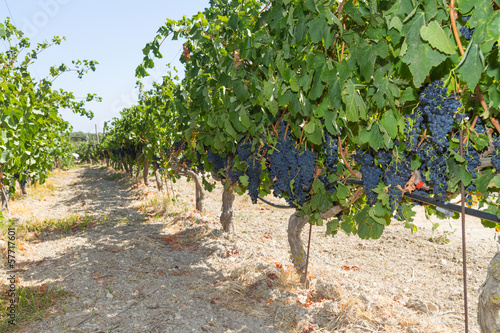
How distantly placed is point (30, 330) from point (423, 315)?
13.6 feet

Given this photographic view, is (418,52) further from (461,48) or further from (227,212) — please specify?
(227,212)

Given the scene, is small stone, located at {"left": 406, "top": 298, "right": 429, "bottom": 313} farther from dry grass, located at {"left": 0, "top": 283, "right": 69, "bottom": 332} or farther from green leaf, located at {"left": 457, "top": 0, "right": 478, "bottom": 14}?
dry grass, located at {"left": 0, "top": 283, "right": 69, "bottom": 332}

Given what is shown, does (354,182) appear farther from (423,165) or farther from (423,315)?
(423,315)

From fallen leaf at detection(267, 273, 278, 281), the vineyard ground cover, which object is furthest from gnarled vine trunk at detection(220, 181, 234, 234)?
fallen leaf at detection(267, 273, 278, 281)

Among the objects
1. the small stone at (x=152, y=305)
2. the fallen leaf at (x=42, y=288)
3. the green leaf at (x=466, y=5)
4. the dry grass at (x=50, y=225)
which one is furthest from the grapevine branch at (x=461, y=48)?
the dry grass at (x=50, y=225)

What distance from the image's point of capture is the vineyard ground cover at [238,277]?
11.6ft

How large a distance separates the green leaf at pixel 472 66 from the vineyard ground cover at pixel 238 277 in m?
2.91

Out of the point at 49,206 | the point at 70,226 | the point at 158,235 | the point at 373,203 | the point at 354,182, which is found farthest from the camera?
the point at 49,206

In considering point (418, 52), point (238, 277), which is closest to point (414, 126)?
point (418, 52)

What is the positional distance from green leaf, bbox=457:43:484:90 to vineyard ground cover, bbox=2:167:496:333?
2.91m

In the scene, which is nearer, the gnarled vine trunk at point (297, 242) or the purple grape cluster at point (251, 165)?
the purple grape cluster at point (251, 165)

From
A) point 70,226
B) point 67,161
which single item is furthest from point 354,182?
point 67,161

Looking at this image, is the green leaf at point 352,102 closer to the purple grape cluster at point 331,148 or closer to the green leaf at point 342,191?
the purple grape cluster at point 331,148

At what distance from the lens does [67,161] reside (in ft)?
77.2
